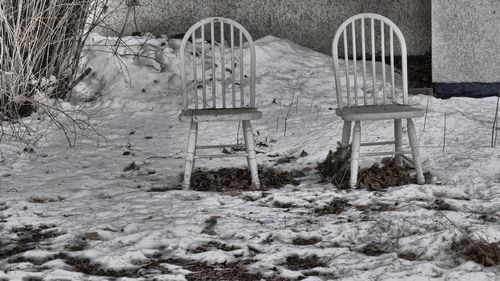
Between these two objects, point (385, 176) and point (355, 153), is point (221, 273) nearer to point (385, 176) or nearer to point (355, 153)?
point (355, 153)

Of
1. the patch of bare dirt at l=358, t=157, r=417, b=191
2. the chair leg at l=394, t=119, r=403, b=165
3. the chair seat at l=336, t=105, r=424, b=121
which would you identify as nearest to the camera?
the chair seat at l=336, t=105, r=424, b=121

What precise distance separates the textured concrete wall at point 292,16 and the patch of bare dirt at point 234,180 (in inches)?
107

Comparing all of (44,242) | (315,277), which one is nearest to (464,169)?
(315,277)

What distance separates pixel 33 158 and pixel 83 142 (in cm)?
46

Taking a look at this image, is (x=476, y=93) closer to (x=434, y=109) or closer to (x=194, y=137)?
(x=434, y=109)

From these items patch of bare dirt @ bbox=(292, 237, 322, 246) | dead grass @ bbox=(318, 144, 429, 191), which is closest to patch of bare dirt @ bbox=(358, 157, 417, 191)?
dead grass @ bbox=(318, 144, 429, 191)

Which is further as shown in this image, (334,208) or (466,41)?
(466,41)

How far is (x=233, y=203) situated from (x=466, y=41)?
2.90 m

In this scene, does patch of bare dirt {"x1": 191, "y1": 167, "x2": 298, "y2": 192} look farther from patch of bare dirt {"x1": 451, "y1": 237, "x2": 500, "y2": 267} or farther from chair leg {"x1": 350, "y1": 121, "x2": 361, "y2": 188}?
patch of bare dirt {"x1": 451, "y1": 237, "x2": 500, "y2": 267}

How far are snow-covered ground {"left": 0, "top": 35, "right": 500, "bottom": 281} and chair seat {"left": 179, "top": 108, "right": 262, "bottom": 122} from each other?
1.21 feet

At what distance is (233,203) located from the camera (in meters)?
4.01

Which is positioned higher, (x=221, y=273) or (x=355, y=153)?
(x=355, y=153)

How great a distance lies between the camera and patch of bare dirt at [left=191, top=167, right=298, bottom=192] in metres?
4.34

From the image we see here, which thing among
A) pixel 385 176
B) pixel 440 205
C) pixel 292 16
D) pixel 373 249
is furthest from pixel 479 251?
pixel 292 16
